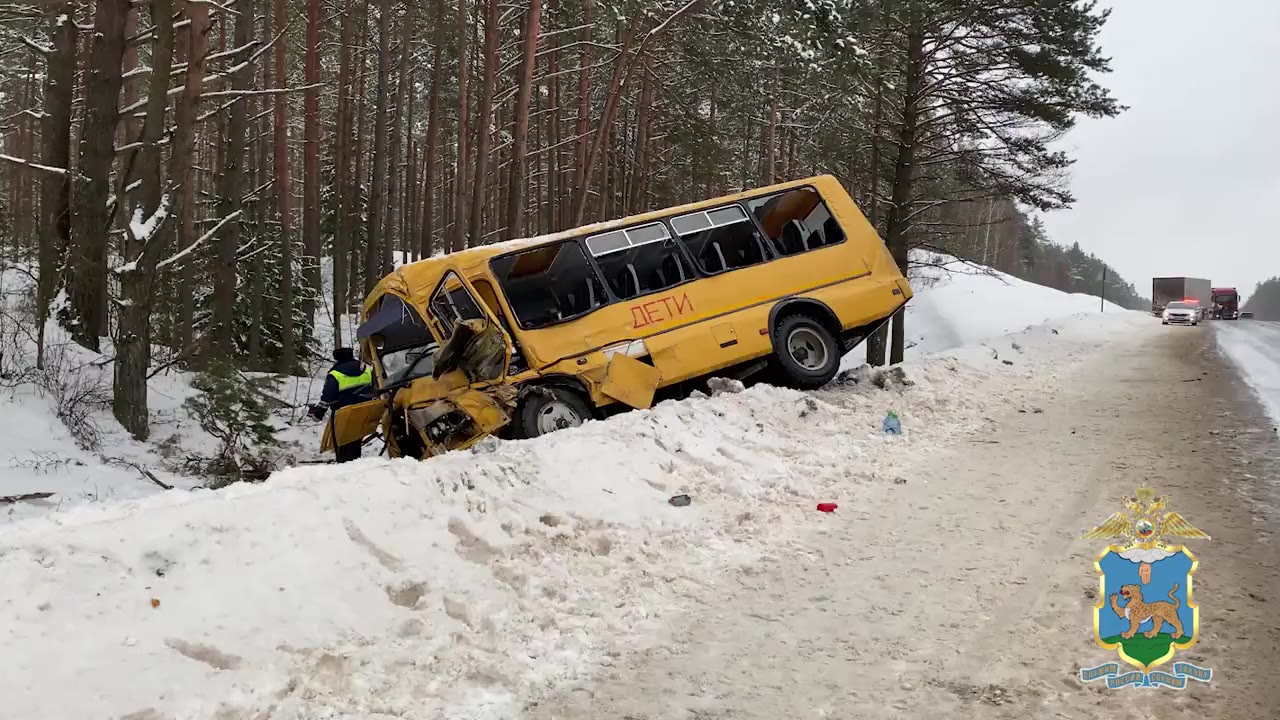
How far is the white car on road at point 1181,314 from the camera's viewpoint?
39562mm

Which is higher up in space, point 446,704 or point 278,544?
point 278,544

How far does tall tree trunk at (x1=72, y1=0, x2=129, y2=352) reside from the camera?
1023 cm

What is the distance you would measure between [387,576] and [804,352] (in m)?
7.73

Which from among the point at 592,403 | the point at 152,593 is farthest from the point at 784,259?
the point at 152,593

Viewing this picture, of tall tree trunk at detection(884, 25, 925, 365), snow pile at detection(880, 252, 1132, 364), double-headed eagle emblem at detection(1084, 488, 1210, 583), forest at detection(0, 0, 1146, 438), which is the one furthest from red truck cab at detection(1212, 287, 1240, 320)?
double-headed eagle emblem at detection(1084, 488, 1210, 583)

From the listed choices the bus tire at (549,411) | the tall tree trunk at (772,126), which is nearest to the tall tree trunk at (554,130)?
the tall tree trunk at (772,126)

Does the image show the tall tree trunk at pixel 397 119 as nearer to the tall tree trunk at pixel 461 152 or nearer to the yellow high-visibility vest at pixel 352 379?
the tall tree trunk at pixel 461 152

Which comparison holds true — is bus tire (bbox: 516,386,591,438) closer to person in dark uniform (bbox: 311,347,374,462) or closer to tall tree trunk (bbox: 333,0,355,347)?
person in dark uniform (bbox: 311,347,374,462)

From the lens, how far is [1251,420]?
10.5 meters

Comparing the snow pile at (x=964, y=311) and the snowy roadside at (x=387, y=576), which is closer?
the snowy roadside at (x=387, y=576)

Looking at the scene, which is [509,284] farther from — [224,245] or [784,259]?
[224,245]

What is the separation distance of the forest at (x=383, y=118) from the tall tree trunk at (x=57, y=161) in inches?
1.3

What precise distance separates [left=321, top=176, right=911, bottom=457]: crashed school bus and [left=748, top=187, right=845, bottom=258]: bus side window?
0.7 inches

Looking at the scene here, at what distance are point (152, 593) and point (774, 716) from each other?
2.86 metres
